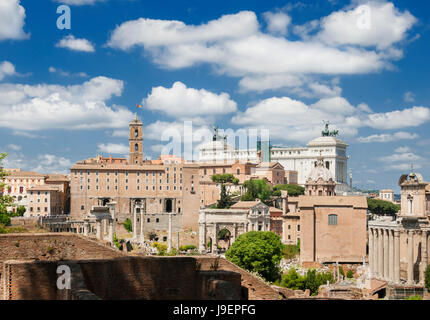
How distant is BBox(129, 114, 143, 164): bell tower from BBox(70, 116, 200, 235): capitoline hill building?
209 inches

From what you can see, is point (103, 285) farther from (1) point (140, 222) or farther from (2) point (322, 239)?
(1) point (140, 222)

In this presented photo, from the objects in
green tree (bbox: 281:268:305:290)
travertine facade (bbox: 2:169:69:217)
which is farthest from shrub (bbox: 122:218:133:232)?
green tree (bbox: 281:268:305:290)

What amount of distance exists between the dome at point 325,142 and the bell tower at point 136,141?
4742 cm

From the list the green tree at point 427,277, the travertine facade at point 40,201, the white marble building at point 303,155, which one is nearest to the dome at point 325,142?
the white marble building at point 303,155

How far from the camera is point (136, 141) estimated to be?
86062 millimetres

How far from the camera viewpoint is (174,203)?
79.4 metres

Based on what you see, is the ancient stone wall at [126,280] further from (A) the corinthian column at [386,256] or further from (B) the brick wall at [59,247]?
(A) the corinthian column at [386,256]

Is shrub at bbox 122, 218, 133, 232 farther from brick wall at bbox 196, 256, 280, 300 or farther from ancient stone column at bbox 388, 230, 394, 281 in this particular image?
brick wall at bbox 196, 256, 280, 300

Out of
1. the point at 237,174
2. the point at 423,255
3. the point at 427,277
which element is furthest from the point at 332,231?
the point at 237,174

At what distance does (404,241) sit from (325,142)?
70766 mm

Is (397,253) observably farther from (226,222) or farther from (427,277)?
(226,222)

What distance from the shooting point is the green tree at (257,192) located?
7606 cm

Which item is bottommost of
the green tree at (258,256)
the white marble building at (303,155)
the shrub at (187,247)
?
the shrub at (187,247)
